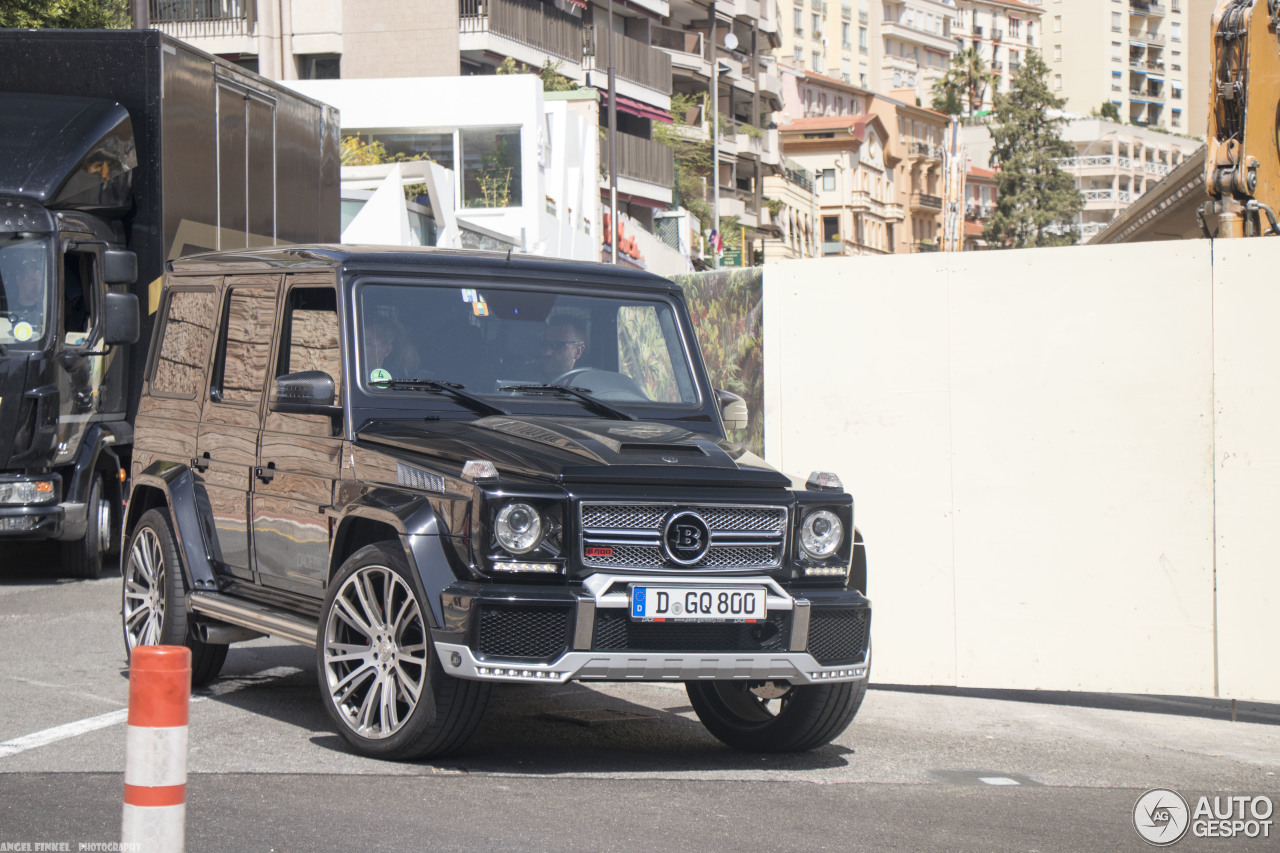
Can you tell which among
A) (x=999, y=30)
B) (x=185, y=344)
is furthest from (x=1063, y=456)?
(x=999, y=30)

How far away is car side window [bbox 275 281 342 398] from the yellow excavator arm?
7684mm

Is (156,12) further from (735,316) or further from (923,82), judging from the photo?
(923,82)

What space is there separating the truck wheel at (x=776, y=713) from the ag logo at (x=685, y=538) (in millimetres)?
608

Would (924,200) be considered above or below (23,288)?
above

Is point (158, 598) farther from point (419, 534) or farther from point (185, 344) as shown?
point (419, 534)

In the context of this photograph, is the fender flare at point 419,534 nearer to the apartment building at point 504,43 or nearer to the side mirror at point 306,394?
the side mirror at point 306,394

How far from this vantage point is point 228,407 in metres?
7.89

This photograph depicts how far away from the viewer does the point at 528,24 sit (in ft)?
160

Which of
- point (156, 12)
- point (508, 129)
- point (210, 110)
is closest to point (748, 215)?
point (156, 12)

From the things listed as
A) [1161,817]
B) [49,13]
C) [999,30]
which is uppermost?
[999,30]

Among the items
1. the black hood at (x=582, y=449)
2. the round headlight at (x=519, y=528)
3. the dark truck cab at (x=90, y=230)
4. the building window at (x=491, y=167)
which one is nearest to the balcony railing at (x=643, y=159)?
the building window at (x=491, y=167)

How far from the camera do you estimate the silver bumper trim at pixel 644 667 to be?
5.89 metres

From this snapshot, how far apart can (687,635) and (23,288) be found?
830cm

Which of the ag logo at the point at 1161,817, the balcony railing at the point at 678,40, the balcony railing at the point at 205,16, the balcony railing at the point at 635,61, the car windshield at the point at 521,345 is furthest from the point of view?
the balcony railing at the point at 678,40
